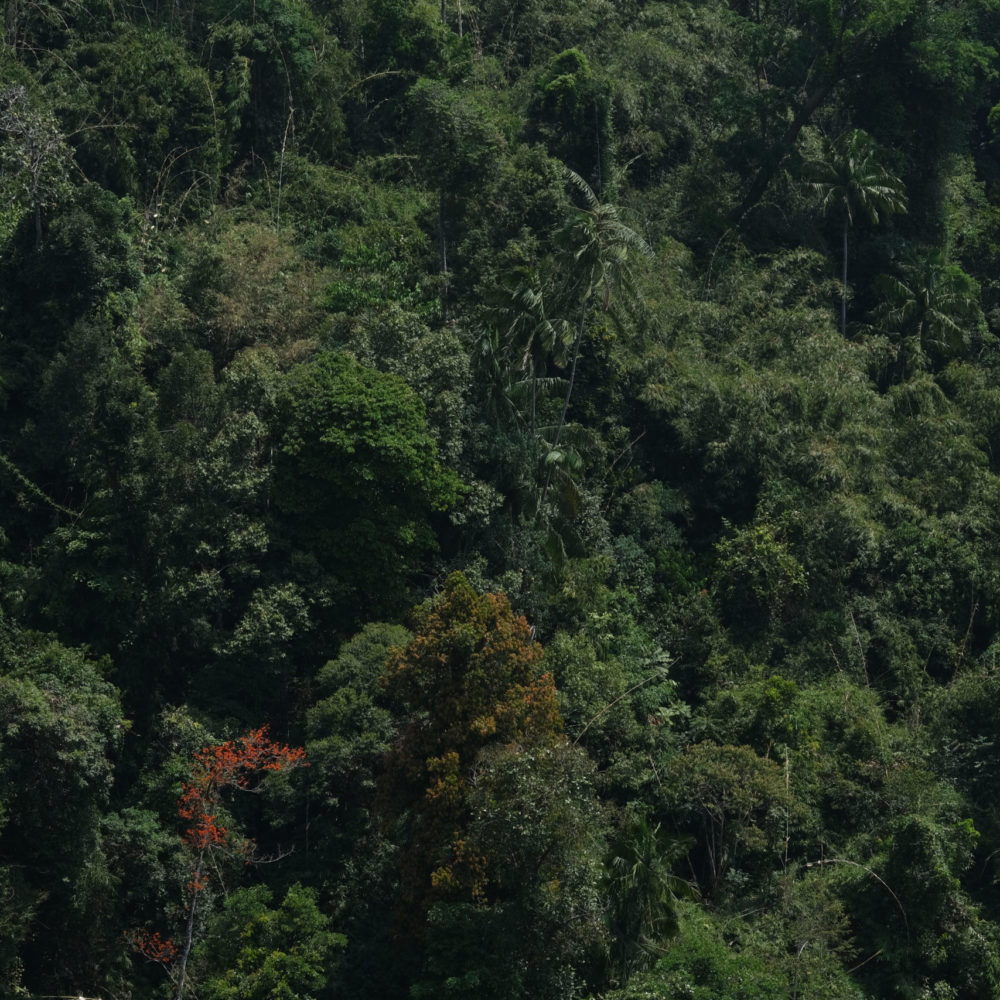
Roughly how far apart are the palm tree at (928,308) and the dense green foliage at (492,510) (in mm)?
140

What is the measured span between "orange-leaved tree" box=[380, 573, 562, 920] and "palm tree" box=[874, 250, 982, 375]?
62.4 feet

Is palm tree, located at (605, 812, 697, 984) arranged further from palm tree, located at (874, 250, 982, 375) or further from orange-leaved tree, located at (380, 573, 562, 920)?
palm tree, located at (874, 250, 982, 375)

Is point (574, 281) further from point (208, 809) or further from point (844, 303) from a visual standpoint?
point (844, 303)

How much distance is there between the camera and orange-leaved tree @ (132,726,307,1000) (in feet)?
89.8

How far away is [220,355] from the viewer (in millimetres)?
35969

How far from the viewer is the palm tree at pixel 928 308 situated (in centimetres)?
4303

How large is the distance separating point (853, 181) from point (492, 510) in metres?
16.7

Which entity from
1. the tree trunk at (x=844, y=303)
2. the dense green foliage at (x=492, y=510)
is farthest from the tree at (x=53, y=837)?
the tree trunk at (x=844, y=303)

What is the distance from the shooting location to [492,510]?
1302 inches

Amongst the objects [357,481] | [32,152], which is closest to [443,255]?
[32,152]

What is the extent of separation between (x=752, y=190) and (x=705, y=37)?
7.28 m

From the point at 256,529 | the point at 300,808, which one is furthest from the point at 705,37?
the point at 300,808

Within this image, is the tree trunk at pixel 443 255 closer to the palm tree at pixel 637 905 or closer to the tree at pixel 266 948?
the palm tree at pixel 637 905

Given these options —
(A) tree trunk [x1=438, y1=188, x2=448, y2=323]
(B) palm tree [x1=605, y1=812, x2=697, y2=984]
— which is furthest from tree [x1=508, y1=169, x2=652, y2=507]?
(B) palm tree [x1=605, y1=812, x2=697, y2=984]
